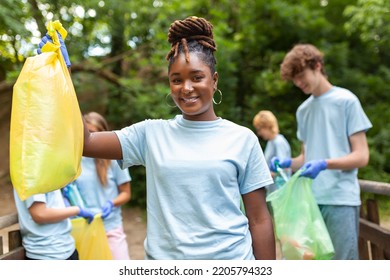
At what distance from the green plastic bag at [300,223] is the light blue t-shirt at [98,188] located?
1.06 m

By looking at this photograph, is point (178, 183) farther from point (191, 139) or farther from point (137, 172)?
point (137, 172)

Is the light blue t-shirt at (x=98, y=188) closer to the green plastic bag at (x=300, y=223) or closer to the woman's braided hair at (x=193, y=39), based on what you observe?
the green plastic bag at (x=300, y=223)

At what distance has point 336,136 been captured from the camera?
93.2 inches

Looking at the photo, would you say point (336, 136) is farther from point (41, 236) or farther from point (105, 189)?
point (41, 236)

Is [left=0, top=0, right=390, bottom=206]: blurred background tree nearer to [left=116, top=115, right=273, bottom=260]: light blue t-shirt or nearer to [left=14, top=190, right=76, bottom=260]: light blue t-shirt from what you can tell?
[left=14, top=190, right=76, bottom=260]: light blue t-shirt

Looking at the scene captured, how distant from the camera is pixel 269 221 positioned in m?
1.42

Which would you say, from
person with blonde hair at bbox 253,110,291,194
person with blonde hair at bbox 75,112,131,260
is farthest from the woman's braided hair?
person with blonde hair at bbox 253,110,291,194

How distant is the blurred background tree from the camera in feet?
20.1

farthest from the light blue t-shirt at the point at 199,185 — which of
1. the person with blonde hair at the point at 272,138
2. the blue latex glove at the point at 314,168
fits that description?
the person with blonde hair at the point at 272,138

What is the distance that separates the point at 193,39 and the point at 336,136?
4.08 feet
